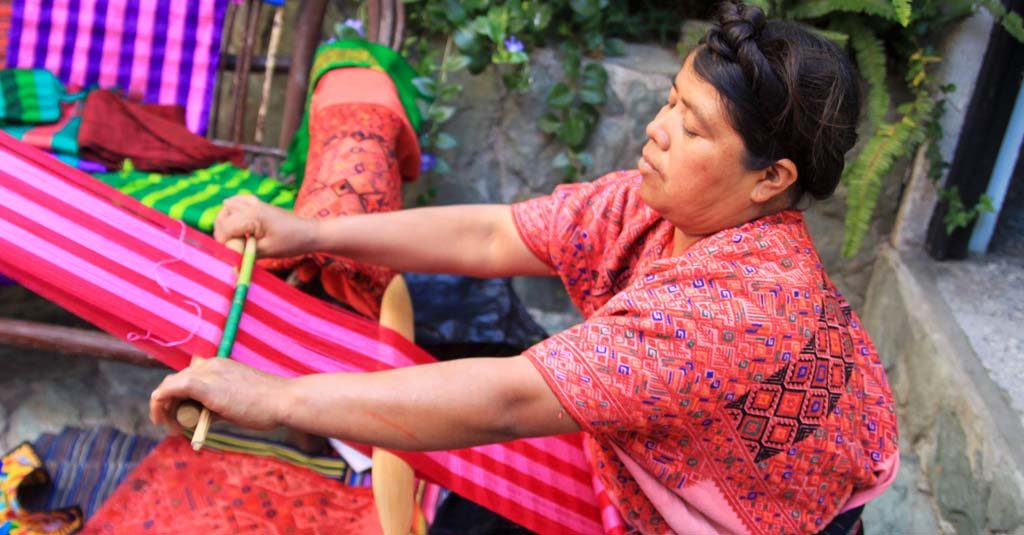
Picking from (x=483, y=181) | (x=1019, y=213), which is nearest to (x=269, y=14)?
(x=483, y=181)

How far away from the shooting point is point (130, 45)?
3094 millimetres

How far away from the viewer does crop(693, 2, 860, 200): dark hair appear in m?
1.35

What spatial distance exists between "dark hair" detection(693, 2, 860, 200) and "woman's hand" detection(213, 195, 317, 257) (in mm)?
875

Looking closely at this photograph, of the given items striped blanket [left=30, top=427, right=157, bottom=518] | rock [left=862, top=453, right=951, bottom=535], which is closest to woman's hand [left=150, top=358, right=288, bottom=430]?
striped blanket [left=30, top=427, right=157, bottom=518]

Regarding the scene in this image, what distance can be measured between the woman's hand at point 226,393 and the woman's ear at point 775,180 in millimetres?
760

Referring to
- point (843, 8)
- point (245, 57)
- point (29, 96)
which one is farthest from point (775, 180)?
point (29, 96)

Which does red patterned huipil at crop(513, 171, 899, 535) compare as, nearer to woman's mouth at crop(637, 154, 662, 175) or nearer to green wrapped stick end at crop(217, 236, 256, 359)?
woman's mouth at crop(637, 154, 662, 175)

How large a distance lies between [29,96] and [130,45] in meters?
0.37

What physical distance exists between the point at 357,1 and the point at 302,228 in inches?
57.6

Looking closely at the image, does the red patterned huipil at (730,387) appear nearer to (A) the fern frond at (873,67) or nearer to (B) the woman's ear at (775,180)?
(B) the woman's ear at (775,180)

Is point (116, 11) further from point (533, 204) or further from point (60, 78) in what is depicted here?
point (533, 204)

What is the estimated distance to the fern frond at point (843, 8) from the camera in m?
2.52

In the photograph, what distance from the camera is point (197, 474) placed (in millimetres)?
2170

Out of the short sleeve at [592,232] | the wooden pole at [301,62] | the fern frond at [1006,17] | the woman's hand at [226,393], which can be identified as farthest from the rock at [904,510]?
the wooden pole at [301,62]
